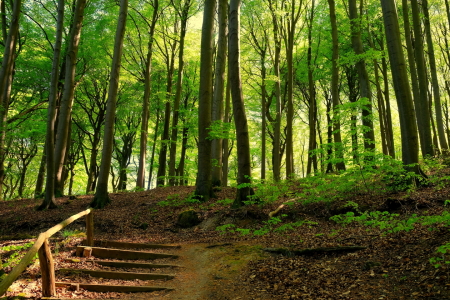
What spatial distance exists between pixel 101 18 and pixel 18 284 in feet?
57.0

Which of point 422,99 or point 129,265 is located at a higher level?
point 422,99

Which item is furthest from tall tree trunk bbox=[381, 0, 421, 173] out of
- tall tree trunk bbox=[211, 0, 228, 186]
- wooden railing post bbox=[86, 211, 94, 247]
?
wooden railing post bbox=[86, 211, 94, 247]

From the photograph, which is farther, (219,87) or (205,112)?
(219,87)

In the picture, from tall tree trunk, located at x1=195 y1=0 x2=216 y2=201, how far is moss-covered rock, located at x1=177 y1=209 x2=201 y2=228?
1.42 meters

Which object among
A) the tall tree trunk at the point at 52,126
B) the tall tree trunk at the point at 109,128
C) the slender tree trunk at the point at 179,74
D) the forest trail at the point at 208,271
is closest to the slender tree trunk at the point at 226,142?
the slender tree trunk at the point at 179,74

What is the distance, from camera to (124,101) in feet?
78.6

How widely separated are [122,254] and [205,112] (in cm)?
650

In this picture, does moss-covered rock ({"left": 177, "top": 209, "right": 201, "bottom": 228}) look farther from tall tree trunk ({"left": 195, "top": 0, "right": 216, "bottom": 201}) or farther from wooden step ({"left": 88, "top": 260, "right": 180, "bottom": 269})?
wooden step ({"left": 88, "top": 260, "right": 180, "bottom": 269})

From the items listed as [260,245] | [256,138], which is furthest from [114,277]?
[256,138]

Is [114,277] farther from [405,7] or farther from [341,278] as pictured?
[405,7]

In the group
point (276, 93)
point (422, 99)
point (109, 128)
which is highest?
point (276, 93)

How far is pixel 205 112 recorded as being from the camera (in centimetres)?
1159

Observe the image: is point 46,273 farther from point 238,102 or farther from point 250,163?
point 238,102

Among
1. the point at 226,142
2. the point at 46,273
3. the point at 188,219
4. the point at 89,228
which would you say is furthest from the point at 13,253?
the point at 226,142
